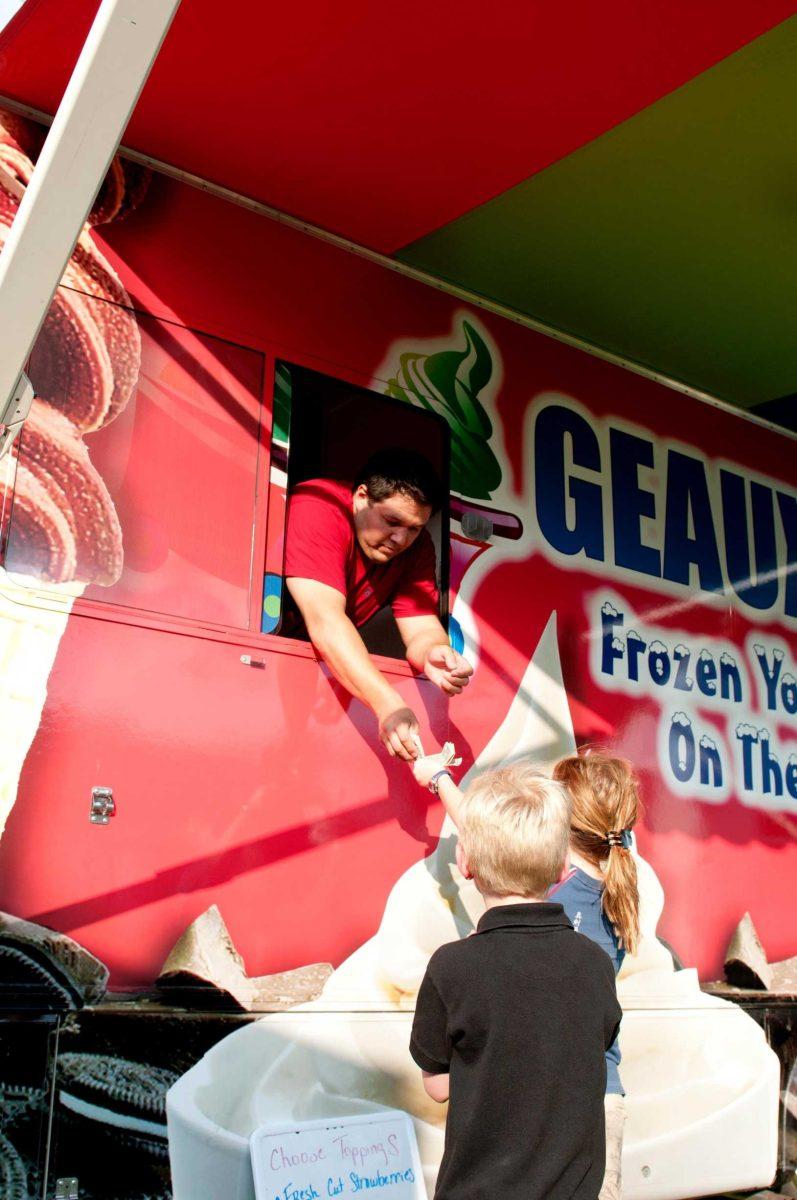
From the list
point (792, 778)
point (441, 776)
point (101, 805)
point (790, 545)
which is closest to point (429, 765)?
point (441, 776)

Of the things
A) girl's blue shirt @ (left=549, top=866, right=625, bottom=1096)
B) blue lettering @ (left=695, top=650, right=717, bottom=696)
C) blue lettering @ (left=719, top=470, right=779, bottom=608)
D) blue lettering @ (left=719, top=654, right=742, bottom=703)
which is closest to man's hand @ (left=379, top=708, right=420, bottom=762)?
girl's blue shirt @ (left=549, top=866, right=625, bottom=1096)

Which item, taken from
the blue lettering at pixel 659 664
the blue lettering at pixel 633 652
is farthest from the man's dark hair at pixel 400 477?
the blue lettering at pixel 659 664

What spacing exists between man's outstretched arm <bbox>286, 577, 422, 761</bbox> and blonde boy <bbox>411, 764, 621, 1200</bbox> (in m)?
1.62

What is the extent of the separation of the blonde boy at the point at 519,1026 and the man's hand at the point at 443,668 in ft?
5.93

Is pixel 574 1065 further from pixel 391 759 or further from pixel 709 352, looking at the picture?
pixel 709 352

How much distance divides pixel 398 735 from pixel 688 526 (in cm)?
177

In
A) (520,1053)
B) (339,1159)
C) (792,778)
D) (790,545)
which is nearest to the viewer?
(520,1053)

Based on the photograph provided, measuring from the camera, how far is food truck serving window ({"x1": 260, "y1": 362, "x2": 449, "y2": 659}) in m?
3.58

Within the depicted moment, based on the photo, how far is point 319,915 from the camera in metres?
3.46

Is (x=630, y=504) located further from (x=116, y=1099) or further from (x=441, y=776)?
(x=116, y=1099)

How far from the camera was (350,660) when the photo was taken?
3658mm

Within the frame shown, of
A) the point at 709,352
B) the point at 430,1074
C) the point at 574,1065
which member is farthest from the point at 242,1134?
the point at 709,352

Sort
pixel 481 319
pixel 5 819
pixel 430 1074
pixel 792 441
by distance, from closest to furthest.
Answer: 1. pixel 430 1074
2. pixel 5 819
3. pixel 481 319
4. pixel 792 441

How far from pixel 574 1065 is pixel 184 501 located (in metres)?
2.02
